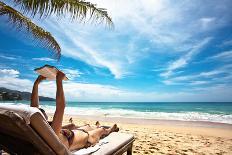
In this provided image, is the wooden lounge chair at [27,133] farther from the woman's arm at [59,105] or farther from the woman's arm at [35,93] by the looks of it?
the woman's arm at [35,93]

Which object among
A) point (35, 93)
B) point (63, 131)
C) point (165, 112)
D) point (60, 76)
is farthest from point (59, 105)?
point (165, 112)

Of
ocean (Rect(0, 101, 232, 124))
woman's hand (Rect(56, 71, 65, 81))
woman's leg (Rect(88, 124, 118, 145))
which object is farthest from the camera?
ocean (Rect(0, 101, 232, 124))

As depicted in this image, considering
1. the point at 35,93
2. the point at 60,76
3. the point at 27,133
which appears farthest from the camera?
the point at 35,93

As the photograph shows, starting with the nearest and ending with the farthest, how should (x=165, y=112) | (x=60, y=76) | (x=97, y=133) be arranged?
1. (x=60, y=76)
2. (x=97, y=133)
3. (x=165, y=112)

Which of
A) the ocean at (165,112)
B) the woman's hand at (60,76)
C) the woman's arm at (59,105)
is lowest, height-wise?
the ocean at (165,112)

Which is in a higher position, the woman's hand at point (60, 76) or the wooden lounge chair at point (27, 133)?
the woman's hand at point (60, 76)

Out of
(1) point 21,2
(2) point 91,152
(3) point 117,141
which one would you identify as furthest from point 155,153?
(1) point 21,2

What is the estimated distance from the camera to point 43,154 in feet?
6.19

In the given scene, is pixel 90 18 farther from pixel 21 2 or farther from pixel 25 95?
pixel 25 95

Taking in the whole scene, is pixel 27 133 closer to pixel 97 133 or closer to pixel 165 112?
pixel 97 133

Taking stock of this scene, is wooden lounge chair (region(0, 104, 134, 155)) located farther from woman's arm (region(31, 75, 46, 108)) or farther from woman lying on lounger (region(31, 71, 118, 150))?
woman's arm (region(31, 75, 46, 108))

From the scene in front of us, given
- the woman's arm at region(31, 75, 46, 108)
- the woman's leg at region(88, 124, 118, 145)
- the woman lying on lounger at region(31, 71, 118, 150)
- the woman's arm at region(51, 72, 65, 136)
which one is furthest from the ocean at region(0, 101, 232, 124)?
the woman's leg at region(88, 124, 118, 145)

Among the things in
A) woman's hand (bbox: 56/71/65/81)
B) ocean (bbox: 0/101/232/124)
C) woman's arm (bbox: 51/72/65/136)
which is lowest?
ocean (bbox: 0/101/232/124)

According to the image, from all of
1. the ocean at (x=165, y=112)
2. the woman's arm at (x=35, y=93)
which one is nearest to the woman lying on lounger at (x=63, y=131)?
the woman's arm at (x=35, y=93)
